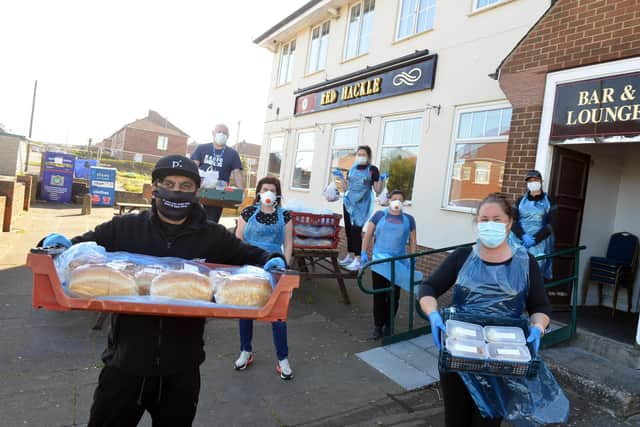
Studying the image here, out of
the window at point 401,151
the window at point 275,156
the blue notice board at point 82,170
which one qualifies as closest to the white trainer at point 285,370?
the window at point 401,151

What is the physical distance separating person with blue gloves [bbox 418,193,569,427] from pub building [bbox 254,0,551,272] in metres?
5.24

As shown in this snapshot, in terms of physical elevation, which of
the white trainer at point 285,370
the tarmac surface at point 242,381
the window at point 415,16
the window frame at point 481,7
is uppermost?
the window at point 415,16

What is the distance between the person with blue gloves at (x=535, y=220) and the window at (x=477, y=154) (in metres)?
2.24

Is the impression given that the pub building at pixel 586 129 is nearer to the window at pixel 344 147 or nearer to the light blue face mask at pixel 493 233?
the light blue face mask at pixel 493 233

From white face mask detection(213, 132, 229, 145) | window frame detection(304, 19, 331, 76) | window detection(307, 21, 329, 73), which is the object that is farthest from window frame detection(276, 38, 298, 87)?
white face mask detection(213, 132, 229, 145)

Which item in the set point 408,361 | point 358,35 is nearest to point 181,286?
point 408,361

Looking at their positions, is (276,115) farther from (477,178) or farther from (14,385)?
(14,385)

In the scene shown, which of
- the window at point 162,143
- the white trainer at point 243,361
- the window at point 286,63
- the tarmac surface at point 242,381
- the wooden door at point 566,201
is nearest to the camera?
the tarmac surface at point 242,381

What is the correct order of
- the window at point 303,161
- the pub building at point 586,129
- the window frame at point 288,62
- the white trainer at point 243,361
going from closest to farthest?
the white trainer at point 243,361 < the pub building at point 586,129 < the window at point 303,161 < the window frame at point 288,62

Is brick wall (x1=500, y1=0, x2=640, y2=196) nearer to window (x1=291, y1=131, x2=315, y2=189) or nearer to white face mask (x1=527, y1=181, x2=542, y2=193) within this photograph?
white face mask (x1=527, y1=181, x2=542, y2=193)

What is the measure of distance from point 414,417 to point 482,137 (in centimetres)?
534

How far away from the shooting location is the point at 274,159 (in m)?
14.9

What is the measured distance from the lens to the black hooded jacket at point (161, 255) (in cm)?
206

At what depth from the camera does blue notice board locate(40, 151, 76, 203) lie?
58.1ft
